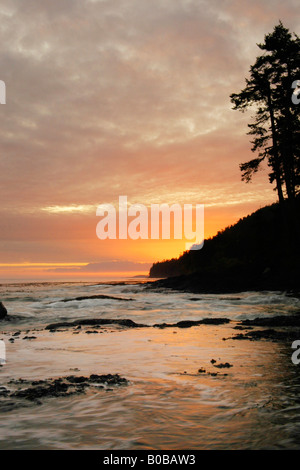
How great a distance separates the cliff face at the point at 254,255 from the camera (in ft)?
105

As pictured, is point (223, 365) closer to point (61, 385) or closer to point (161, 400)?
point (161, 400)

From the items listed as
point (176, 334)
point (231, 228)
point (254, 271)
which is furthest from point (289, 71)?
point (176, 334)

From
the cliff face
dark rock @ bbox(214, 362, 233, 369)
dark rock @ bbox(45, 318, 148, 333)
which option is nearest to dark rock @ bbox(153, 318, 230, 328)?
dark rock @ bbox(45, 318, 148, 333)

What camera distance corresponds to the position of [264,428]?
3.97 m

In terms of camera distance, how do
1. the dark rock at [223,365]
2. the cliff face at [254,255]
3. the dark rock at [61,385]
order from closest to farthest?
the dark rock at [61,385] → the dark rock at [223,365] → the cliff face at [254,255]

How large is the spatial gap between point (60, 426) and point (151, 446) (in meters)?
1.18

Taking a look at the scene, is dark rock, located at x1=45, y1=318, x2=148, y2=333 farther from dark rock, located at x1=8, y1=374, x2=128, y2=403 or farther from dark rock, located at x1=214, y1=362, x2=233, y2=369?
dark rock, located at x1=8, y1=374, x2=128, y2=403

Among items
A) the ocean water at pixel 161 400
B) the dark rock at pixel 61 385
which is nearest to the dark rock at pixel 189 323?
the ocean water at pixel 161 400

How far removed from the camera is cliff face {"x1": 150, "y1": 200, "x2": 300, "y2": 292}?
105 ft

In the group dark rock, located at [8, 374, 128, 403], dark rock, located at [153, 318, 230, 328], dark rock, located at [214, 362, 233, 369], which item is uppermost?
dark rock, located at [8, 374, 128, 403]

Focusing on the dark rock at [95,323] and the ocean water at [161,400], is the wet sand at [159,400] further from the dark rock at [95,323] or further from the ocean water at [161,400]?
the dark rock at [95,323]

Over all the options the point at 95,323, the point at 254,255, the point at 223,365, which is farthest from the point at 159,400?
the point at 254,255

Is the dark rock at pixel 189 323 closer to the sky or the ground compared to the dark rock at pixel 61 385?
closer to the ground
